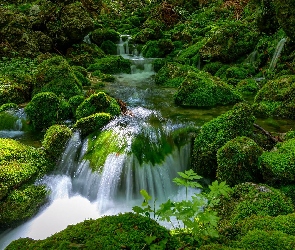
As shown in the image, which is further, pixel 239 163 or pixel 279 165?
pixel 239 163

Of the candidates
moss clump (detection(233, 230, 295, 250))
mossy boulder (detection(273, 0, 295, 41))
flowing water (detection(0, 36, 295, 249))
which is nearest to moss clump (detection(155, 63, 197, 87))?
mossy boulder (detection(273, 0, 295, 41))

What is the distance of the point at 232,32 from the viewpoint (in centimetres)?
1190

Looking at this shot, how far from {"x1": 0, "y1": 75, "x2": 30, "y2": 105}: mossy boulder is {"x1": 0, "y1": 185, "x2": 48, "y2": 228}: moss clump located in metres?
3.79

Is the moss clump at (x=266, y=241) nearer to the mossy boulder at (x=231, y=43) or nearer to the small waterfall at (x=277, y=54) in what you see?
the small waterfall at (x=277, y=54)

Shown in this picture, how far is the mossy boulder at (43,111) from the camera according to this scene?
6.90m

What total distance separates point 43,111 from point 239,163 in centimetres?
450

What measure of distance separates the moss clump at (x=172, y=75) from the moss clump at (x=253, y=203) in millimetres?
6599

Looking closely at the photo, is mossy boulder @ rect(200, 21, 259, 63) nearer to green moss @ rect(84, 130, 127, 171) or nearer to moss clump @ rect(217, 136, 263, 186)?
green moss @ rect(84, 130, 127, 171)

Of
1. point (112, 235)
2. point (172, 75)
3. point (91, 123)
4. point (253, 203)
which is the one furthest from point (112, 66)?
point (112, 235)

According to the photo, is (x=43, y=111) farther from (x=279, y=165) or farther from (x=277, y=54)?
(x=277, y=54)

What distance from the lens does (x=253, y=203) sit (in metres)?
3.85

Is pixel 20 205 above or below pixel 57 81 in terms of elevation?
below

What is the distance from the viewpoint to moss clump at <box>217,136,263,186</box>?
15.5 ft

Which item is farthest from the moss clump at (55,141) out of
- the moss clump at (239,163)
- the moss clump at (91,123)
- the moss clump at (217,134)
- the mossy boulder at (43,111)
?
the moss clump at (239,163)
